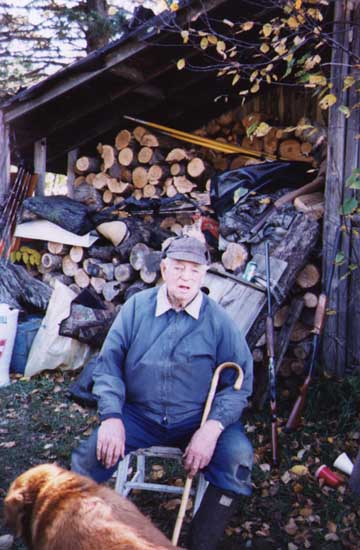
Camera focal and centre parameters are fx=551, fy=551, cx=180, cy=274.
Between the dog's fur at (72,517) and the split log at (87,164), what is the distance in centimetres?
562

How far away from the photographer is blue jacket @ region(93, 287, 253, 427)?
10.1 feet

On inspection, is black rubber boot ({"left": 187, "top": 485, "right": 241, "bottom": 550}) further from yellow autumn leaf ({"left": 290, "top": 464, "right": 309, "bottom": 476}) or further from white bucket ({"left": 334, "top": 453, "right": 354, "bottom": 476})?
white bucket ({"left": 334, "top": 453, "right": 354, "bottom": 476})

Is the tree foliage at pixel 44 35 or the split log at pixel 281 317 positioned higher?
the tree foliage at pixel 44 35

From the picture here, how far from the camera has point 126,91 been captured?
6.51 metres

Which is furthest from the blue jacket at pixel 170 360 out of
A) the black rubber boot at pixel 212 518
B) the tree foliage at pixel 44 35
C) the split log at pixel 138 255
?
the tree foliage at pixel 44 35

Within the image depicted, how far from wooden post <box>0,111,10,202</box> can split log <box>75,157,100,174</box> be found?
2.94 ft

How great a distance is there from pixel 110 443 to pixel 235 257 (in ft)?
9.59

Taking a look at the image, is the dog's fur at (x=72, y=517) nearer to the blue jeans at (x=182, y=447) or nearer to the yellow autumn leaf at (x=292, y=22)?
the blue jeans at (x=182, y=447)

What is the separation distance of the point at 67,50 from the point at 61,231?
20.6 ft

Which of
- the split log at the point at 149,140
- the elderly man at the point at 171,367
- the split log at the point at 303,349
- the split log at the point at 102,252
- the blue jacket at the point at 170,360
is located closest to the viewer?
the elderly man at the point at 171,367

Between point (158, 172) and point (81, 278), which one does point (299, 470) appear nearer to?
point (81, 278)

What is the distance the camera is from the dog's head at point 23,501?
2.03 m

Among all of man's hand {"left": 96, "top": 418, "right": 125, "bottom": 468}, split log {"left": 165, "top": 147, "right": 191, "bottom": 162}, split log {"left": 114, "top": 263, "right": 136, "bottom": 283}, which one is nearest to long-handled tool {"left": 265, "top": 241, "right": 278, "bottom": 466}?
man's hand {"left": 96, "top": 418, "right": 125, "bottom": 468}

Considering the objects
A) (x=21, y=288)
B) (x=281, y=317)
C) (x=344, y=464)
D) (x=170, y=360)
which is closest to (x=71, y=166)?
(x=21, y=288)
